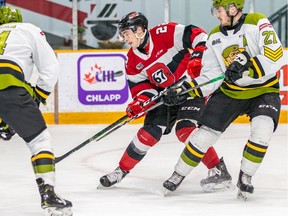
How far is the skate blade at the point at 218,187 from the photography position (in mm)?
3934

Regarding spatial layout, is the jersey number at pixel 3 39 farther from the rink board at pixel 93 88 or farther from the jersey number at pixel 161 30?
the rink board at pixel 93 88

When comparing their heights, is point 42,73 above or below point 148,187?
above

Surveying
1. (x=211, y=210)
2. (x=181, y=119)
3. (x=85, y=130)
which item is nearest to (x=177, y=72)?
(x=181, y=119)

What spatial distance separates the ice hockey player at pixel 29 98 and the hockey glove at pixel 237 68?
0.77 meters

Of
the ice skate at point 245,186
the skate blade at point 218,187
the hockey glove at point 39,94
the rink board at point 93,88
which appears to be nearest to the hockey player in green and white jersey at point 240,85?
the ice skate at point 245,186

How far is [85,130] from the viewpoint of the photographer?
6.89m

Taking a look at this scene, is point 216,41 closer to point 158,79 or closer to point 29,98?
point 158,79

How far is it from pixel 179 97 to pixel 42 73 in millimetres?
755

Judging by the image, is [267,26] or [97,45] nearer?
[267,26]

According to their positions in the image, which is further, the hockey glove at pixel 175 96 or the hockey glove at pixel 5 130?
the hockey glove at pixel 175 96

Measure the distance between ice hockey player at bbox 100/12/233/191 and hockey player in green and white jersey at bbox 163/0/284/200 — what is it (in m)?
0.19

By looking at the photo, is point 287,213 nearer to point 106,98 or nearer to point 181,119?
point 181,119

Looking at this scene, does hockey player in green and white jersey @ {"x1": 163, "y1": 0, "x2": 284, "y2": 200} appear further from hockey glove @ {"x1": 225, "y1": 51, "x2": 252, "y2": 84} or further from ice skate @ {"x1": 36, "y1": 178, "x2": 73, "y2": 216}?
ice skate @ {"x1": 36, "y1": 178, "x2": 73, "y2": 216}

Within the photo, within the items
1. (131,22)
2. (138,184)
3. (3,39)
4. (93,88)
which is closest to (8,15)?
(3,39)
